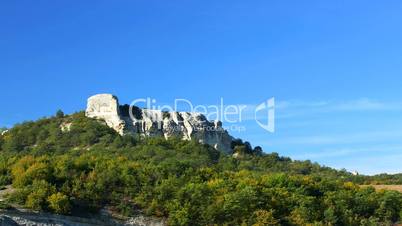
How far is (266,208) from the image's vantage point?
1646 inches

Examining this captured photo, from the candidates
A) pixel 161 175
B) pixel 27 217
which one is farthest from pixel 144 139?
pixel 27 217

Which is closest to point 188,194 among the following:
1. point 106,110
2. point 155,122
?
point 155,122

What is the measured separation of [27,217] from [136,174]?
1097cm

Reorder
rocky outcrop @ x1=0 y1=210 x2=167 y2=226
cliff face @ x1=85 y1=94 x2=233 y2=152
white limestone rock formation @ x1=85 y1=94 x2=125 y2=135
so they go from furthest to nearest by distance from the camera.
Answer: cliff face @ x1=85 y1=94 x2=233 y2=152 < white limestone rock formation @ x1=85 y1=94 x2=125 y2=135 < rocky outcrop @ x1=0 y1=210 x2=167 y2=226

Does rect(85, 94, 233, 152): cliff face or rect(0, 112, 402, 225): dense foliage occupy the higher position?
rect(85, 94, 233, 152): cliff face

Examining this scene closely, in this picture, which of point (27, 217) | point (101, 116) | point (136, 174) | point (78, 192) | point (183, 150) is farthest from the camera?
point (101, 116)

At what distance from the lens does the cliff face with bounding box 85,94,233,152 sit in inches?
2849

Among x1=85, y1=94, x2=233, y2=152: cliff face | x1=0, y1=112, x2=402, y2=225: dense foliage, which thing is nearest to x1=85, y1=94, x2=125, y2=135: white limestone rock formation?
x1=85, y1=94, x2=233, y2=152: cliff face

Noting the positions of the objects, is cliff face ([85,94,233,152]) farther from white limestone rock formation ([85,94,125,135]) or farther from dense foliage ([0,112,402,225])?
dense foliage ([0,112,402,225])

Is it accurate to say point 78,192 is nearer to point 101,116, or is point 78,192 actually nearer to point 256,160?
point 101,116

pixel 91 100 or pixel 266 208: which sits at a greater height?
pixel 91 100

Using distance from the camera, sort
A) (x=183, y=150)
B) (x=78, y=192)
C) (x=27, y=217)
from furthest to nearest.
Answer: (x=183, y=150) < (x=78, y=192) < (x=27, y=217)

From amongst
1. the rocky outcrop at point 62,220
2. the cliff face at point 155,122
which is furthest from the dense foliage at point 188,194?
the cliff face at point 155,122

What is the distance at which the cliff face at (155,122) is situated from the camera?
72.4m
